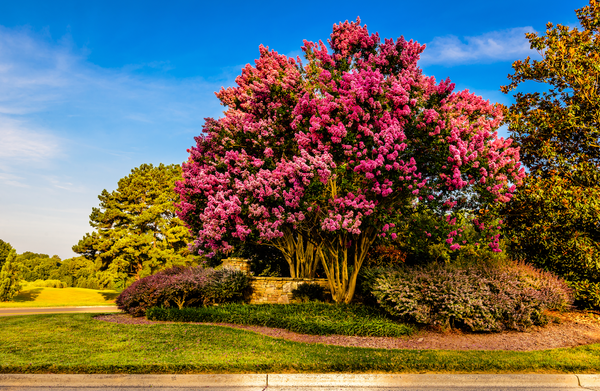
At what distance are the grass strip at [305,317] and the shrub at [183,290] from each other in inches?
25.9

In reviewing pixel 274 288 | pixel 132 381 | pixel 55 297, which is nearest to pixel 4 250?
pixel 55 297

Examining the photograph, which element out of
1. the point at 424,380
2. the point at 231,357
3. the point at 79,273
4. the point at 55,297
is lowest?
the point at 55,297

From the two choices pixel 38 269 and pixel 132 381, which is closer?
pixel 132 381

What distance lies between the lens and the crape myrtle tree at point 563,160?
40.4 ft

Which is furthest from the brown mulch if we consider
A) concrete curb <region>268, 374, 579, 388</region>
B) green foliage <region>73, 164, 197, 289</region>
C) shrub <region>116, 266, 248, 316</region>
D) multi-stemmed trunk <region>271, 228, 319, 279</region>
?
green foliage <region>73, 164, 197, 289</region>

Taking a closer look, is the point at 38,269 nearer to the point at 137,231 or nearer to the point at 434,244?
the point at 137,231

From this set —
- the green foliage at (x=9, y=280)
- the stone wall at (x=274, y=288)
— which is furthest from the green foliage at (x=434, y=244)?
the green foliage at (x=9, y=280)

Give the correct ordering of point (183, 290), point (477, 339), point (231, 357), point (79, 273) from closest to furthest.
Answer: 1. point (231, 357)
2. point (477, 339)
3. point (183, 290)
4. point (79, 273)

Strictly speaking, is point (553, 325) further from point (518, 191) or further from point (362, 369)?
point (362, 369)

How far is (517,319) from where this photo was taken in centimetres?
1004

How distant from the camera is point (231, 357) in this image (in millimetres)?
6699

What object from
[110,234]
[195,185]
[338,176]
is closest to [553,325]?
[338,176]

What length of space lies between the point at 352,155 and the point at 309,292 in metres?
5.82

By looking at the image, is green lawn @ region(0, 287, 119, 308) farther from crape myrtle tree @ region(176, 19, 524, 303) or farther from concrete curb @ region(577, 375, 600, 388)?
concrete curb @ region(577, 375, 600, 388)
